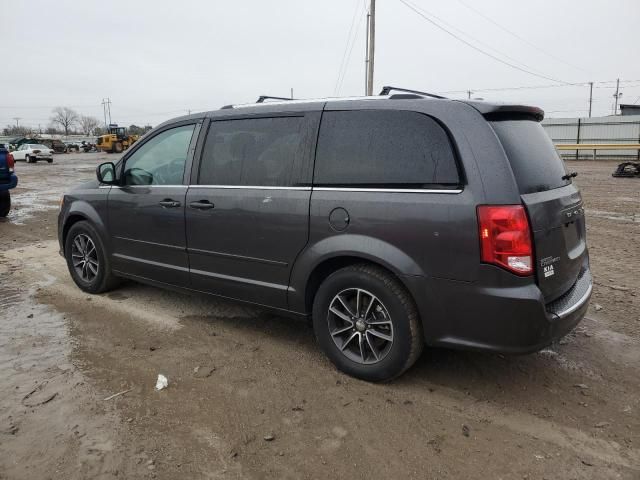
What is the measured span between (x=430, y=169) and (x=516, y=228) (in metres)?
0.61

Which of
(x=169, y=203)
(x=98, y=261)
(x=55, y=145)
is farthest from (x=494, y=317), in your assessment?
(x=55, y=145)

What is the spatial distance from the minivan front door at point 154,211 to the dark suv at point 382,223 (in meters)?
0.02

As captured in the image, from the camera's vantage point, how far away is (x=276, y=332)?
14.1 ft

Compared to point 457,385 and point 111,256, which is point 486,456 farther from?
point 111,256

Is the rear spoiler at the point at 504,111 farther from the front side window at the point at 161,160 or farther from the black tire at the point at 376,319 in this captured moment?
the front side window at the point at 161,160

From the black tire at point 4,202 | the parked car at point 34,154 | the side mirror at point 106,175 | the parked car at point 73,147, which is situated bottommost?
the black tire at point 4,202

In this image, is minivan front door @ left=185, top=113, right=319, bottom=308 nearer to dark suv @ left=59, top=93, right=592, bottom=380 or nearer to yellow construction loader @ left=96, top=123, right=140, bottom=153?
dark suv @ left=59, top=93, right=592, bottom=380

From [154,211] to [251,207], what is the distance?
1.18 m

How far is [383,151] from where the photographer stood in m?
3.24

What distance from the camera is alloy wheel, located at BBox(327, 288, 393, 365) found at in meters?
3.29

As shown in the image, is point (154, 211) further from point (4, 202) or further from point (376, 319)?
point (4, 202)

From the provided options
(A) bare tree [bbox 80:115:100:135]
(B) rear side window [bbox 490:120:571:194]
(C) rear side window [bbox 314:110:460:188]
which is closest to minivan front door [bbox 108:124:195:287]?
(C) rear side window [bbox 314:110:460:188]

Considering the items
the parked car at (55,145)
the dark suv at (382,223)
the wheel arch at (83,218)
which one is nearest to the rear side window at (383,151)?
the dark suv at (382,223)

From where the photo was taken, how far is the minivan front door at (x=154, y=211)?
434 centimetres
